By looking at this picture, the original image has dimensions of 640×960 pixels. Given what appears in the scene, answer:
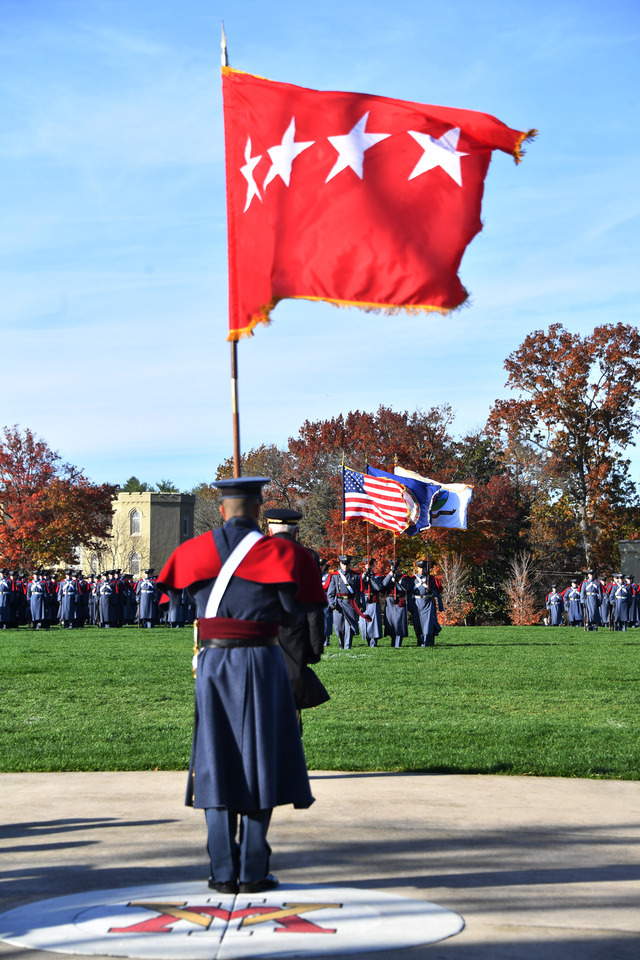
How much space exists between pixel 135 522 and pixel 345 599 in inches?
1977

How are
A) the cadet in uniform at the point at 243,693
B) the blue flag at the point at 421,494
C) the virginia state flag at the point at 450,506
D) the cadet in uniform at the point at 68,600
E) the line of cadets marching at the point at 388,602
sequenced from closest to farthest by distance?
the cadet in uniform at the point at 243,693 < the line of cadets marching at the point at 388,602 < the blue flag at the point at 421,494 < the virginia state flag at the point at 450,506 < the cadet in uniform at the point at 68,600

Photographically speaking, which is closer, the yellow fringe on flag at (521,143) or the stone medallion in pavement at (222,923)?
the stone medallion in pavement at (222,923)

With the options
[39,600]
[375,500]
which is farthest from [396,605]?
[39,600]

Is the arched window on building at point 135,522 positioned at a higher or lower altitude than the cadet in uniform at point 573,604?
higher

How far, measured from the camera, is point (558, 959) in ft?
13.1

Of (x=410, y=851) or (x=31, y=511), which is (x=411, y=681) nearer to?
(x=410, y=851)

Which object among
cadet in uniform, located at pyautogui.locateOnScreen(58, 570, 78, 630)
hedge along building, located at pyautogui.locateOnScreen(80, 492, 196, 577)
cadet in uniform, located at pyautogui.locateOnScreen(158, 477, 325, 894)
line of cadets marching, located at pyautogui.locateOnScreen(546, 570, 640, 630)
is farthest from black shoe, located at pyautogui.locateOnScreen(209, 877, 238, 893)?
hedge along building, located at pyautogui.locateOnScreen(80, 492, 196, 577)

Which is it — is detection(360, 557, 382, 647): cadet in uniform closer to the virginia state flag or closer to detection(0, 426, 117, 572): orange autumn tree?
the virginia state flag

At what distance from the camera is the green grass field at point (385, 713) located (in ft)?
28.3

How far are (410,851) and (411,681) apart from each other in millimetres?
9396

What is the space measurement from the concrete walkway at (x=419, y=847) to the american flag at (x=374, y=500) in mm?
17685

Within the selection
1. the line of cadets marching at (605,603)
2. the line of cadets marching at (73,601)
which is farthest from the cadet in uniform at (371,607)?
the line of cadets marching at (605,603)

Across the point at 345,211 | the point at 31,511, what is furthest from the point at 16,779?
the point at 31,511

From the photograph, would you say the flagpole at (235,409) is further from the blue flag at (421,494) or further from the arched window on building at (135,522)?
the arched window on building at (135,522)
